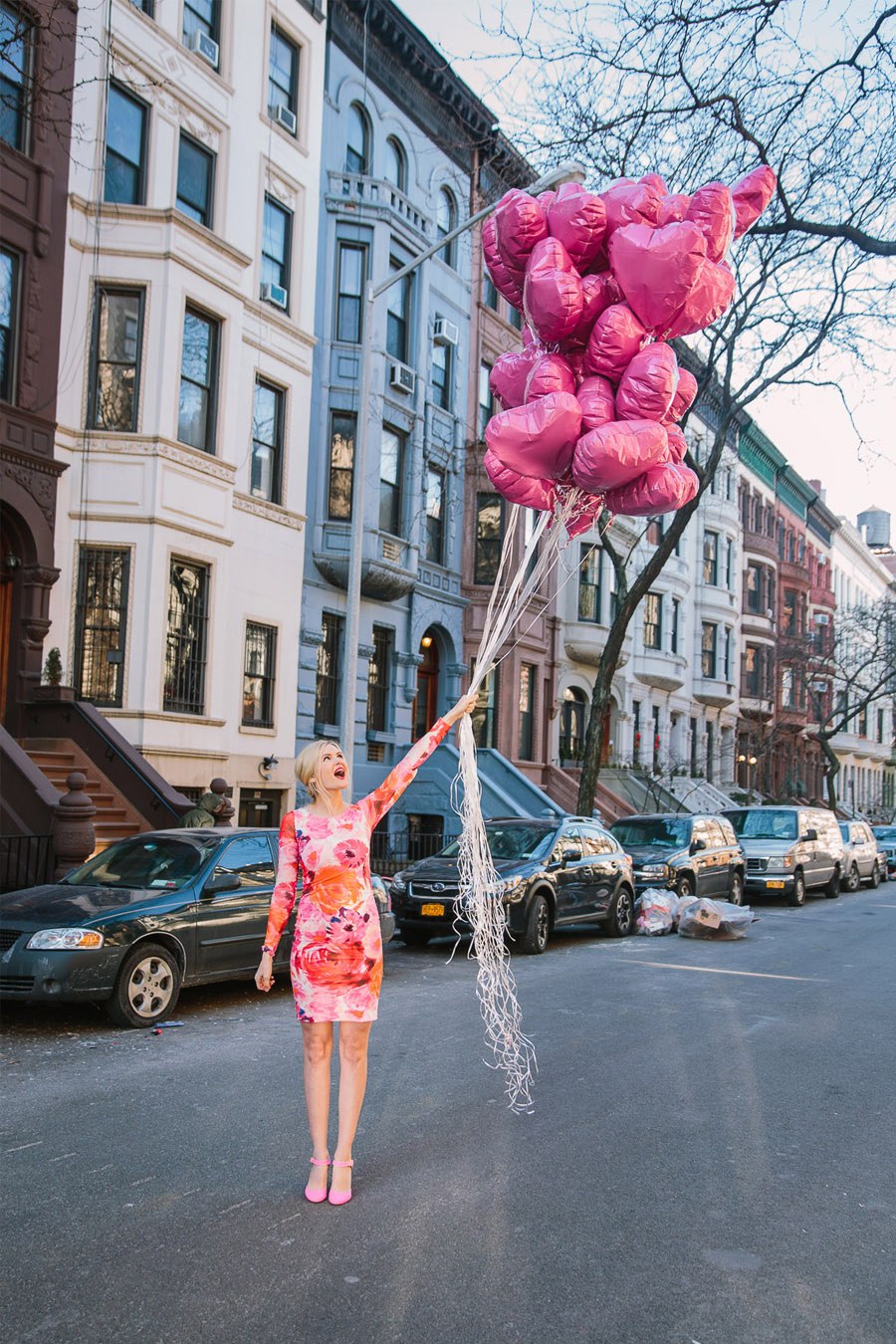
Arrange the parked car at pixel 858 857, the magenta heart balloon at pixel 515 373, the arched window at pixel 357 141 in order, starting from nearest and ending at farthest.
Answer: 1. the magenta heart balloon at pixel 515 373
2. the arched window at pixel 357 141
3. the parked car at pixel 858 857

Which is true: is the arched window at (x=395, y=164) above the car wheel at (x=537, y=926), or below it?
above

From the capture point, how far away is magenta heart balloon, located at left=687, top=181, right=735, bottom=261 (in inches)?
240

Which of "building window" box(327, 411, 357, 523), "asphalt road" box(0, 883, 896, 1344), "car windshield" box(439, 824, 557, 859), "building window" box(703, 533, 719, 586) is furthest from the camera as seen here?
"building window" box(703, 533, 719, 586)

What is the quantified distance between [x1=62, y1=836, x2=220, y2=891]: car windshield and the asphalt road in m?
1.11

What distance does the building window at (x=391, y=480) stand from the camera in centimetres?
2464

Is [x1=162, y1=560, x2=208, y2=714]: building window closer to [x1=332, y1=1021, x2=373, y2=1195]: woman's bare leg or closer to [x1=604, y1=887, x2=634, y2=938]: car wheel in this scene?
[x1=604, y1=887, x2=634, y2=938]: car wheel

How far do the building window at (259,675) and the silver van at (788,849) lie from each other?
984cm

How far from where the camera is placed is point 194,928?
32.0 ft

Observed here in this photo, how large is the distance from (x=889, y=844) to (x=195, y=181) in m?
29.4

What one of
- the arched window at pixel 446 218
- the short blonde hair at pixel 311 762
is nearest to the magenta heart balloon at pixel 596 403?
the short blonde hair at pixel 311 762

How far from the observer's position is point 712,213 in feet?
20.0

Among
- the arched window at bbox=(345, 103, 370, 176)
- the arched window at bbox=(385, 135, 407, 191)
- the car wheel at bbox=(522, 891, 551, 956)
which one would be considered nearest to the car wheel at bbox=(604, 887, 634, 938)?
the car wheel at bbox=(522, 891, 551, 956)

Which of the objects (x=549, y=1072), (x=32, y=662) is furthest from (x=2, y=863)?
(x=549, y=1072)

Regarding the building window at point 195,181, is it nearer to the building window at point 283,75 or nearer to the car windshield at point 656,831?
the building window at point 283,75
